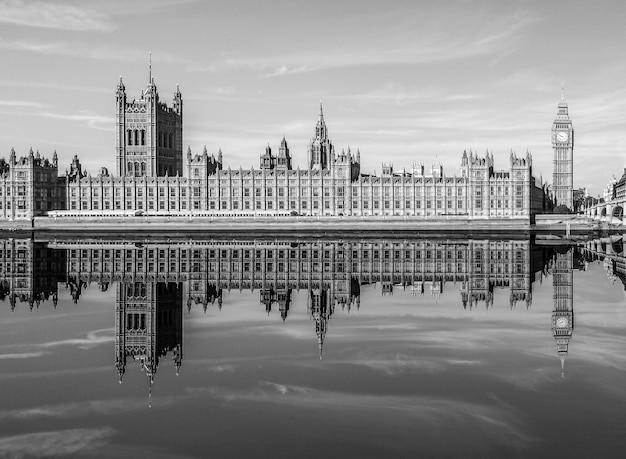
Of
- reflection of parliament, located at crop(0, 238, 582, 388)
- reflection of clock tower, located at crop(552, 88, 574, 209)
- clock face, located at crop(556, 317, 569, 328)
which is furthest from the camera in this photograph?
reflection of clock tower, located at crop(552, 88, 574, 209)

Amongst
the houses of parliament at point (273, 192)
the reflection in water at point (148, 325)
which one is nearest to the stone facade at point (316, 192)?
the houses of parliament at point (273, 192)

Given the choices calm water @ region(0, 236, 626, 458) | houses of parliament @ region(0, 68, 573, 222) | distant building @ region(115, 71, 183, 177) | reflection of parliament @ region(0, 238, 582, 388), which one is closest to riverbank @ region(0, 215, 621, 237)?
houses of parliament @ region(0, 68, 573, 222)

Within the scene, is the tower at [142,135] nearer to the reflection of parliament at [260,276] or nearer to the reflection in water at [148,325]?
the reflection of parliament at [260,276]

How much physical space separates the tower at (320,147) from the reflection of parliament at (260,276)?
80.0 metres

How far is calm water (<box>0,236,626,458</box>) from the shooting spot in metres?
15.9

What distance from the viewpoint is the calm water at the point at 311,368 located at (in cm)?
1591

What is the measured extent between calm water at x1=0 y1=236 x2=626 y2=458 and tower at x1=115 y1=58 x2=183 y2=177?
108060mm

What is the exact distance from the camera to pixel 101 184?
13900 cm

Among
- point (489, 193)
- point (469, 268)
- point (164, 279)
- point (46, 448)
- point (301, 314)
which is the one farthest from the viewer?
point (489, 193)

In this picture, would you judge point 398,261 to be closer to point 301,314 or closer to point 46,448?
point 301,314

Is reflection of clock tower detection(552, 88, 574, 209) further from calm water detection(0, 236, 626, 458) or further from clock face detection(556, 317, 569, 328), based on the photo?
clock face detection(556, 317, 569, 328)

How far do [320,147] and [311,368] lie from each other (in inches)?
5499

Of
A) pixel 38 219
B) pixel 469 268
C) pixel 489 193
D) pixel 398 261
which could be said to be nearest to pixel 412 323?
pixel 469 268

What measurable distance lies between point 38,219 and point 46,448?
12516cm
